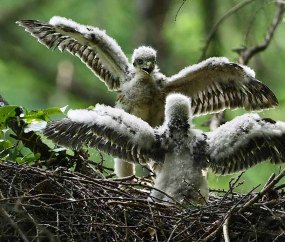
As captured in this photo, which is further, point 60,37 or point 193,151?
point 60,37

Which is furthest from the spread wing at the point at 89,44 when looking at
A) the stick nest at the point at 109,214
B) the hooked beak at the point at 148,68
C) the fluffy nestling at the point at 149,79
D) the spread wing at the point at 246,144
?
the stick nest at the point at 109,214

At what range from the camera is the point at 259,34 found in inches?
297

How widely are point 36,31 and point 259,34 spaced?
3088mm

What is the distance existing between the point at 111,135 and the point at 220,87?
5.71ft

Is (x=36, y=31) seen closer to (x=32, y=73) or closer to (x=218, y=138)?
(x=218, y=138)

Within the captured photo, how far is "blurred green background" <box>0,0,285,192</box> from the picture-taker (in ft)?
28.0

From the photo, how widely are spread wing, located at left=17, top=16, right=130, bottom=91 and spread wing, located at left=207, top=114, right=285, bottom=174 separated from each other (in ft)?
5.38

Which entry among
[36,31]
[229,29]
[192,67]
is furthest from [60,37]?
[229,29]

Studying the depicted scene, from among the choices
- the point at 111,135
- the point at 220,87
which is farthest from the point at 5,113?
the point at 220,87

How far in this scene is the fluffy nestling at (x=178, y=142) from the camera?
4.21 metres

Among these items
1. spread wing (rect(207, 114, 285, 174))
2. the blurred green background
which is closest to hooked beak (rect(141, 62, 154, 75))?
spread wing (rect(207, 114, 285, 174))

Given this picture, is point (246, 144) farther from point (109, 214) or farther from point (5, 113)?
point (5, 113)

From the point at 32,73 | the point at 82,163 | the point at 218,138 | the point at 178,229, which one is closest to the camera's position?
the point at 178,229

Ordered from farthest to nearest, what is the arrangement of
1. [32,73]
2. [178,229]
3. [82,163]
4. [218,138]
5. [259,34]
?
[32,73], [259,34], [82,163], [218,138], [178,229]
